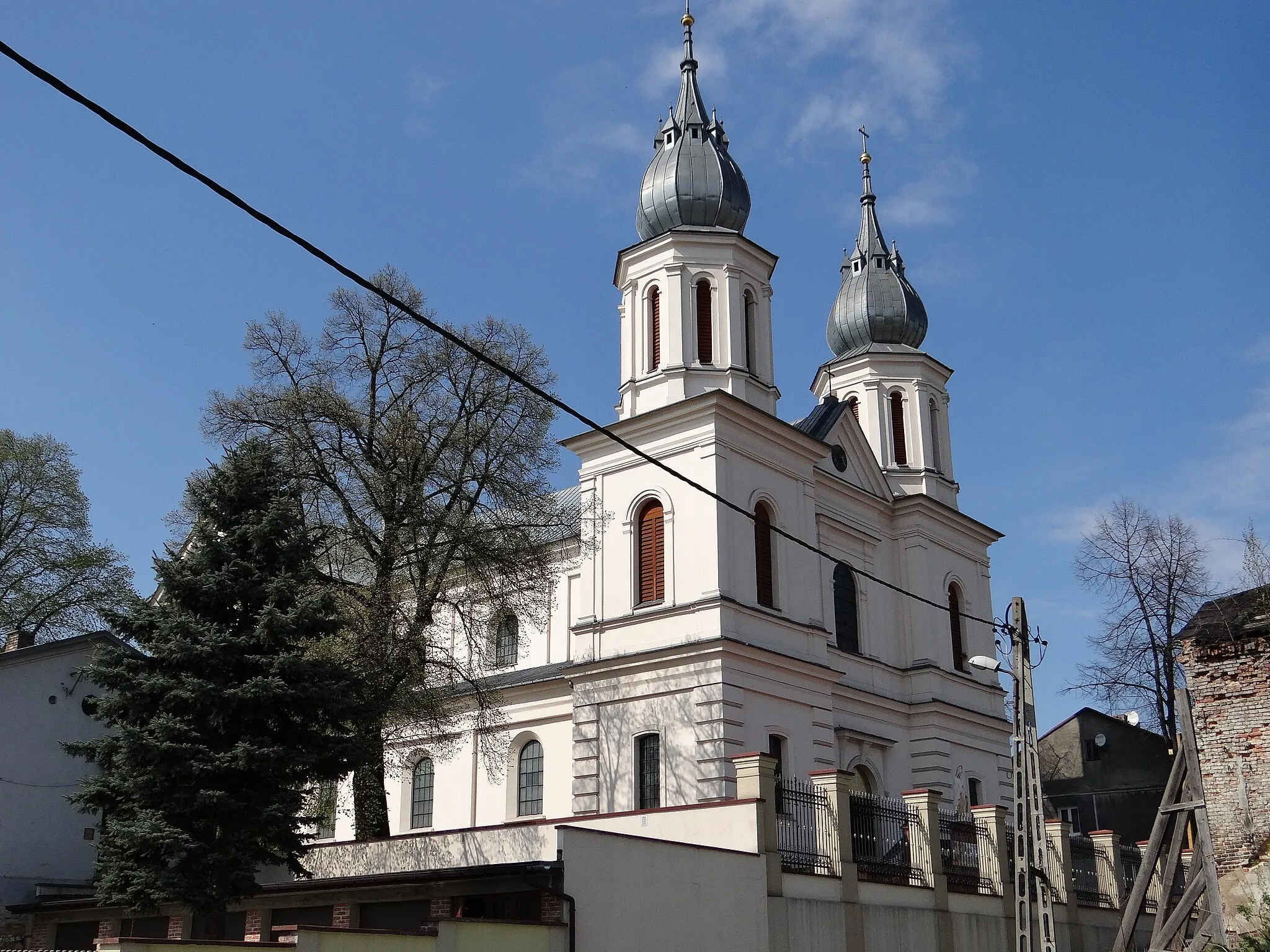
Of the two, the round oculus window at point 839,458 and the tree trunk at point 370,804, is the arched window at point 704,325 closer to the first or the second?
the round oculus window at point 839,458

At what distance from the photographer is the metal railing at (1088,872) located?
28844 millimetres

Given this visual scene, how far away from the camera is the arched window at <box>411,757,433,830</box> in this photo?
36.5 meters

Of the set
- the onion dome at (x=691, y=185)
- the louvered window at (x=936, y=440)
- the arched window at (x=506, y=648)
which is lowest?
the arched window at (x=506, y=648)

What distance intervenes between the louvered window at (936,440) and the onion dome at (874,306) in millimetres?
2213

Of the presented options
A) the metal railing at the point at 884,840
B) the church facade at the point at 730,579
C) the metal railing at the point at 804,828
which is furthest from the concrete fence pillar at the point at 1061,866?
the metal railing at the point at 804,828

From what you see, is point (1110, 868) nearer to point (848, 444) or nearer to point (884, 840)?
point (884, 840)

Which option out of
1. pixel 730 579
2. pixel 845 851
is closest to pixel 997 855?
pixel 845 851

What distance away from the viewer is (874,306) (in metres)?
41.0

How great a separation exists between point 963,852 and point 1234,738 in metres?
7.64

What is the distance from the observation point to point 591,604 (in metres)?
30.6

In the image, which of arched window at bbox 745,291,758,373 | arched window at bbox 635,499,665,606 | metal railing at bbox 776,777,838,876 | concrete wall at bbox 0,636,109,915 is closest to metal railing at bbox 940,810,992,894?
metal railing at bbox 776,777,838,876

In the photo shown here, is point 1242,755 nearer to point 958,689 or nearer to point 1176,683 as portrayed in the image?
point 958,689

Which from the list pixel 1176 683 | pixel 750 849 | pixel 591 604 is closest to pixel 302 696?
pixel 750 849

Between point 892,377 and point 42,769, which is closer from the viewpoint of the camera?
point 42,769
